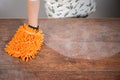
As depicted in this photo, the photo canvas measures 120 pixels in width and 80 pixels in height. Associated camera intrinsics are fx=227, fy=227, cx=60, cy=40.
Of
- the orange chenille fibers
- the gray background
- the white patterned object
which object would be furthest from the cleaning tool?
the gray background

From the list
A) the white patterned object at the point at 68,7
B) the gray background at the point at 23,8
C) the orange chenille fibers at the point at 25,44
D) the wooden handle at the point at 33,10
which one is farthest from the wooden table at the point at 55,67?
the gray background at the point at 23,8

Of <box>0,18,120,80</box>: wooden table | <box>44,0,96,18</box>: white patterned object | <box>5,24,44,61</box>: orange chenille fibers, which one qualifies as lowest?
<box>0,18,120,80</box>: wooden table

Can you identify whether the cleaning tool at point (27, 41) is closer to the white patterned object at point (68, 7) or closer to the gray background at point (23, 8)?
the white patterned object at point (68, 7)

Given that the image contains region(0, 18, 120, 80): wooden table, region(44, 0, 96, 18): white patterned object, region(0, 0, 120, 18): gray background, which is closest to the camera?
region(0, 18, 120, 80): wooden table

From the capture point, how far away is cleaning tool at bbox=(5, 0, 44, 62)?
924 millimetres

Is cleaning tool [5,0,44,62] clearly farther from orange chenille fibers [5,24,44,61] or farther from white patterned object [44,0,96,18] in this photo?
white patterned object [44,0,96,18]

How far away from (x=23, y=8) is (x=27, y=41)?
77cm

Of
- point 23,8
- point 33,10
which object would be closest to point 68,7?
point 33,10

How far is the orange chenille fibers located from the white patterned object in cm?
24

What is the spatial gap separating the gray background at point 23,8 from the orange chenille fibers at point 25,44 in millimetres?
693

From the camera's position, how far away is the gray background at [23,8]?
1.63 meters

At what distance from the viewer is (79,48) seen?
0.99 metres

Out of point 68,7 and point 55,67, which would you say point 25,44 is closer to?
point 55,67

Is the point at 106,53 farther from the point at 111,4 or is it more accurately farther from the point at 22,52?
the point at 111,4
